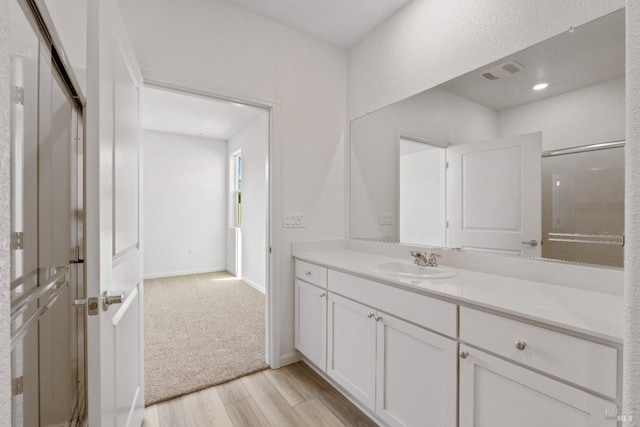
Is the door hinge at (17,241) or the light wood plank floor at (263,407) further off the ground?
the door hinge at (17,241)

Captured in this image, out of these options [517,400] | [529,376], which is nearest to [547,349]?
[529,376]

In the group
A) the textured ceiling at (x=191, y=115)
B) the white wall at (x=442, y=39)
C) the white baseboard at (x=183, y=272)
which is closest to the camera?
the white wall at (x=442, y=39)

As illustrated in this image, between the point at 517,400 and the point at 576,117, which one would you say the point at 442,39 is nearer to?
the point at 576,117

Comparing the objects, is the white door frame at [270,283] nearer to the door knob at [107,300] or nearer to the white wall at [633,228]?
the door knob at [107,300]

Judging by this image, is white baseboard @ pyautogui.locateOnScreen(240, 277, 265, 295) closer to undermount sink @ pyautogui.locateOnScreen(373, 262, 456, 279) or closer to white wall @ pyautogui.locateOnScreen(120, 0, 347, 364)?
white wall @ pyautogui.locateOnScreen(120, 0, 347, 364)

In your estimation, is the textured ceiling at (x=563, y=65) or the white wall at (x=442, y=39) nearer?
the textured ceiling at (x=563, y=65)

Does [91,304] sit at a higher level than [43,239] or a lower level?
lower

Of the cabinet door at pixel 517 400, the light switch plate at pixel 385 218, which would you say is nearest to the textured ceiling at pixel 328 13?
the light switch plate at pixel 385 218

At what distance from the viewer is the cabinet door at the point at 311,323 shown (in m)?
1.92

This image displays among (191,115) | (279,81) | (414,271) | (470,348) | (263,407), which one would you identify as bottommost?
(263,407)

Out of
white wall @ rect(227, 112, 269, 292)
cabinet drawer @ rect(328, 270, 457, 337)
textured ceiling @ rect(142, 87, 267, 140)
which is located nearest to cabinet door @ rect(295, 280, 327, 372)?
cabinet drawer @ rect(328, 270, 457, 337)

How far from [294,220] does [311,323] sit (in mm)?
787

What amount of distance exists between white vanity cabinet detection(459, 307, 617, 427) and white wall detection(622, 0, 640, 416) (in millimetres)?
382

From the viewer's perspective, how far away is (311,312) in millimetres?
2059
